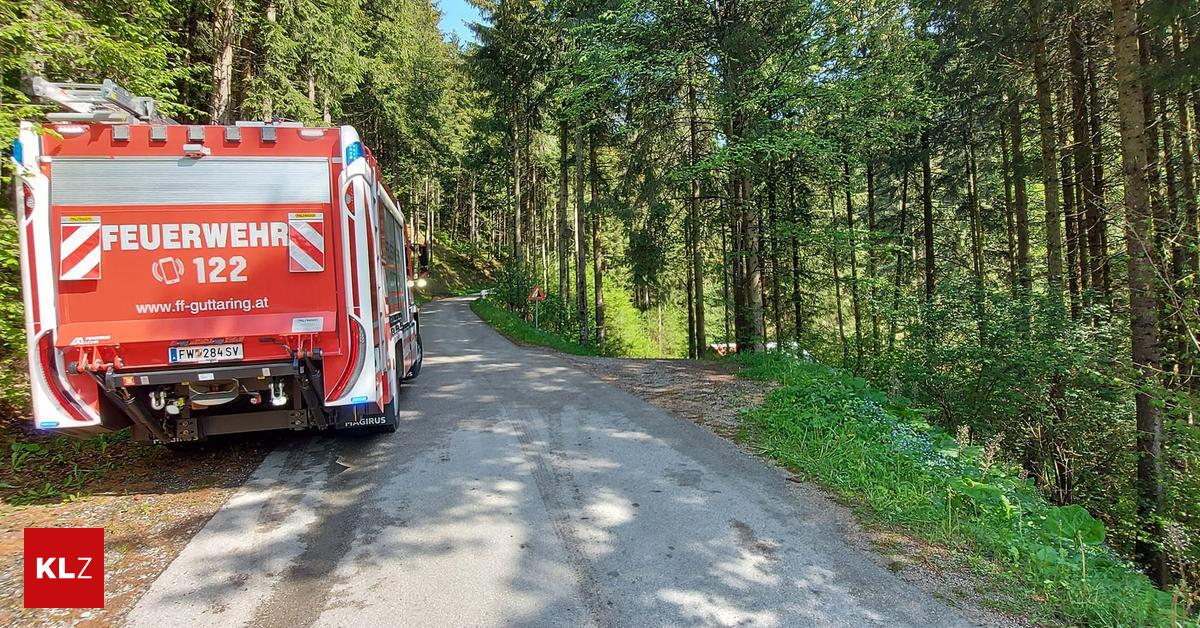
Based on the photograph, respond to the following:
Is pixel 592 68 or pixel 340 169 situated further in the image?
pixel 592 68

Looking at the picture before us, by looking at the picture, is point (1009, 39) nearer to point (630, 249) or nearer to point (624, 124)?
point (624, 124)

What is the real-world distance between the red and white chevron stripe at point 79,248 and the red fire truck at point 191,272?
0.04ft

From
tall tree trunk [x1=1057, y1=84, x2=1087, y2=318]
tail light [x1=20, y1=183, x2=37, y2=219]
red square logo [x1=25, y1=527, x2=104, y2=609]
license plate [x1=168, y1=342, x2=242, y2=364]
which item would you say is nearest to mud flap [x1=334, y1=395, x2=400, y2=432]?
license plate [x1=168, y1=342, x2=242, y2=364]

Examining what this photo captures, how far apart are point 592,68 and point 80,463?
32.7ft

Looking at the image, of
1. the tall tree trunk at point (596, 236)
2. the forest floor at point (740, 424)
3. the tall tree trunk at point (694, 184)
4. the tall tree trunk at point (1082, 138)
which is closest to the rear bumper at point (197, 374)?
the forest floor at point (740, 424)

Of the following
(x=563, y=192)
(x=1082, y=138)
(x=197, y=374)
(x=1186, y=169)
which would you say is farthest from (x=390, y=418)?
(x=563, y=192)

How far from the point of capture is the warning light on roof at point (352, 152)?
16.8 ft

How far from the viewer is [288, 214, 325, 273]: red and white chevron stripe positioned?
4.97 meters

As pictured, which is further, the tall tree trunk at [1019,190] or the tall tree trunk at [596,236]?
the tall tree trunk at [596,236]

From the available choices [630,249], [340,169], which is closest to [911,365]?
[340,169]

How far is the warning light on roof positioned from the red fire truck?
0.01 metres

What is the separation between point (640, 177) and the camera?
17484 millimetres

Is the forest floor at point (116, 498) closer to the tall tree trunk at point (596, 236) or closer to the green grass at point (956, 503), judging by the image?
the green grass at point (956, 503)

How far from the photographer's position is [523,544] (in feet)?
13.0
